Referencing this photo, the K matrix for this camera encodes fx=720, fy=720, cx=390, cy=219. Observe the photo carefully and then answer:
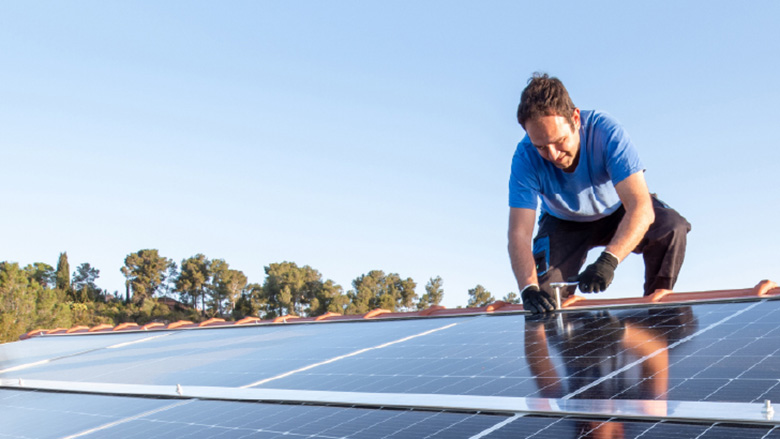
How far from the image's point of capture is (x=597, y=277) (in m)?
6.18

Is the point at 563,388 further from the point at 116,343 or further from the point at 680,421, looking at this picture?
the point at 116,343

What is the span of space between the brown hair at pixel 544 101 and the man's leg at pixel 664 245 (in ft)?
5.64

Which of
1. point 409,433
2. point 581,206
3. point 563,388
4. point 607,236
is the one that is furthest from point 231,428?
point 607,236

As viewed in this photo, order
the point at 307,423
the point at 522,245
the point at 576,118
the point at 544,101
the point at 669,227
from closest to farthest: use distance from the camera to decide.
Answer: the point at 307,423 → the point at 544,101 → the point at 576,118 → the point at 522,245 → the point at 669,227

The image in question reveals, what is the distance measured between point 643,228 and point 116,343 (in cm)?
845

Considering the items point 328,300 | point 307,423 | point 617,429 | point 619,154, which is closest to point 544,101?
point 619,154

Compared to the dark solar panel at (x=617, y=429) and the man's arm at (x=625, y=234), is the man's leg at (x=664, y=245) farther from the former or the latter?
the dark solar panel at (x=617, y=429)

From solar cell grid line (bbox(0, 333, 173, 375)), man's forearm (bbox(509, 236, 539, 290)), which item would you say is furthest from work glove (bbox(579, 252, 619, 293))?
solar cell grid line (bbox(0, 333, 173, 375))

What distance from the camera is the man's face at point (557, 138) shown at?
6590 millimetres

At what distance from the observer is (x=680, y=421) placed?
→ 2.95 metres

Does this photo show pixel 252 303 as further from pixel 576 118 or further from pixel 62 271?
pixel 576 118

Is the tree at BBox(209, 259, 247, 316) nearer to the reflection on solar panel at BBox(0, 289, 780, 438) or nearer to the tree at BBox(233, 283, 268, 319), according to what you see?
the tree at BBox(233, 283, 268, 319)

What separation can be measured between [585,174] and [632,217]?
845mm

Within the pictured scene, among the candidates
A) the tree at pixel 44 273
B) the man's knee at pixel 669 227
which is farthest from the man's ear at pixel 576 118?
the tree at pixel 44 273
